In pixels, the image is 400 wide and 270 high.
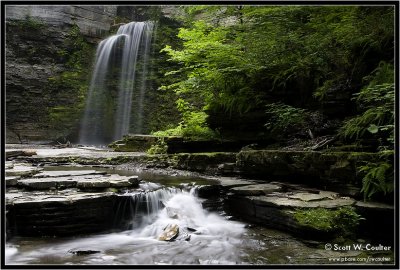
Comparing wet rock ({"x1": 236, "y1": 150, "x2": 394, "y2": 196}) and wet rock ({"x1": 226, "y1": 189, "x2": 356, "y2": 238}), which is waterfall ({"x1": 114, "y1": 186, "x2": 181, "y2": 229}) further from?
wet rock ({"x1": 236, "y1": 150, "x2": 394, "y2": 196})

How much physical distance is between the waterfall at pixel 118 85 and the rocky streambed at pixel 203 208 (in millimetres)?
15938

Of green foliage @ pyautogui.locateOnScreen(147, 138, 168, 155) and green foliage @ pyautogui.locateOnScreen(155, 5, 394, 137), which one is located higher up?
green foliage @ pyautogui.locateOnScreen(155, 5, 394, 137)

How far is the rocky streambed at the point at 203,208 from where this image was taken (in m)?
4.44

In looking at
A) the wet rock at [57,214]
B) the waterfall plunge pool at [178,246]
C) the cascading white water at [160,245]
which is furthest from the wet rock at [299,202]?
the wet rock at [57,214]

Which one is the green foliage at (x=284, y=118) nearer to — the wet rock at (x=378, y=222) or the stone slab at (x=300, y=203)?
the stone slab at (x=300, y=203)

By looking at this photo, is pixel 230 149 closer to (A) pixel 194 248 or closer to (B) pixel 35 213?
(A) pixel 194 248

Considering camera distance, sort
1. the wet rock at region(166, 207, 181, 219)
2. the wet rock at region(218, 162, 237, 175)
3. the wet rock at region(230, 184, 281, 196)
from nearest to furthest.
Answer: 1. the wet rock at region(166, 207, 181, 219)
2. the wet rock at region(230, 184, 281, 196)
3. the wet rock at region(218, 162, 237, 175)

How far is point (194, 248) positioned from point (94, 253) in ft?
4.27

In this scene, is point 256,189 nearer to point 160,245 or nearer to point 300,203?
point 300,203

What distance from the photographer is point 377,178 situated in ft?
14.8

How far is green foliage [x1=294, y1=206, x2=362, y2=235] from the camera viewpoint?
444cm

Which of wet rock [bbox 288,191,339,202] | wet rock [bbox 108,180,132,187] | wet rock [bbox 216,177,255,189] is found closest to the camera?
wet rock [bbox 288,191,339,202]

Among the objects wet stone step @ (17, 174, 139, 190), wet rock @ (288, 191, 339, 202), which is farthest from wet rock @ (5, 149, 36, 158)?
wet rock @ (288, 191, 339, 202)

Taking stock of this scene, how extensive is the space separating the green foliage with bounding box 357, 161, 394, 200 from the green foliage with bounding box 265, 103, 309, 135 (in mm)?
2630
